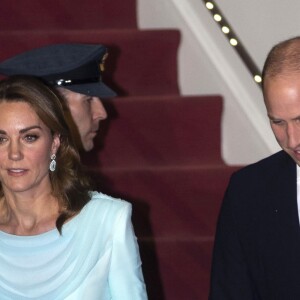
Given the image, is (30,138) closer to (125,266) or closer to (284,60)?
(125,266)

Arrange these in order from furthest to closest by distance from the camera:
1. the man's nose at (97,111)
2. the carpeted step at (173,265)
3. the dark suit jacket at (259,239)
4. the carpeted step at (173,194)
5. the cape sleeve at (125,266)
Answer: the carpeted step at (173,194), the carpeted step at (173,265), the man's nose at (97,111), the cape sleeve at (125,266), the dark suit jacket at (259,239)

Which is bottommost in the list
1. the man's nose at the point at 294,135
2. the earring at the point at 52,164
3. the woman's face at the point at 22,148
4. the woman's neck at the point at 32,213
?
the woman's neck at the point at 32,213

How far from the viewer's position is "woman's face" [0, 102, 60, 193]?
3.75 m

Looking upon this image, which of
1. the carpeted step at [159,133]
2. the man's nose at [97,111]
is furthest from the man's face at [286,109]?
the carpeted step at [159,133]

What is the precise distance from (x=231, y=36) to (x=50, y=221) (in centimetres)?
210

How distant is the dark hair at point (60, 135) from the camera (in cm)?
383

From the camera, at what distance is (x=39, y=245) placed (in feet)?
12.5

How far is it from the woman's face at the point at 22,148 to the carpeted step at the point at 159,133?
5.57 ft

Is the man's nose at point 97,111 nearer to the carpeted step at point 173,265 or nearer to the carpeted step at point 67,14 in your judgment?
the carpeted step at point 173,265

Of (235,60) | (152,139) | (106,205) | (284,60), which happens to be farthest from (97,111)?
(235,60)

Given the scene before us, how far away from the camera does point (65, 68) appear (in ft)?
14.4

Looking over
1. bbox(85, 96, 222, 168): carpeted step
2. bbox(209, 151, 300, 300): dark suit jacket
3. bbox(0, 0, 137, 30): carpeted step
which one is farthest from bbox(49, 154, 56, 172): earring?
bbox(0, 0, 137, 30): carpeted step

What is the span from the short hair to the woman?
71cm

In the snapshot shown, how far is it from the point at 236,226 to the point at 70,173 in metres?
0.60
